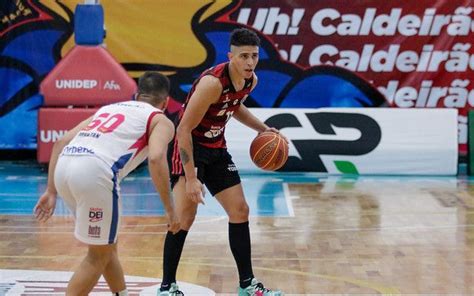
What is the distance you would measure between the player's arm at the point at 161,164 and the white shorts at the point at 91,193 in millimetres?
271

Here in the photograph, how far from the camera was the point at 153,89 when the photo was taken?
21.3 ft

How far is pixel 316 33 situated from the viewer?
16.3 metres

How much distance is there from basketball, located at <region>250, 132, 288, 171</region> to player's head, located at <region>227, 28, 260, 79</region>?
2.77 feet

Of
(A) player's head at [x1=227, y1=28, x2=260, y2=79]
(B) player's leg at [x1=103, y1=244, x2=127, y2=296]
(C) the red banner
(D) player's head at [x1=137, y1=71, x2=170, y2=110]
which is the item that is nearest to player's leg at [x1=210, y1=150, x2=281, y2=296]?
(A) player's head at [x1=227, y1=28, x2=260, y2=79]

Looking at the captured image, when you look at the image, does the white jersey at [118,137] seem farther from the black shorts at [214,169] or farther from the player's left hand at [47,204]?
the black shorts at [214,169]

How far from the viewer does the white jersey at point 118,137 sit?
6.16m

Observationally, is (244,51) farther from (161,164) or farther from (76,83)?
(76,83)

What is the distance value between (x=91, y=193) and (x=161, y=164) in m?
0.44

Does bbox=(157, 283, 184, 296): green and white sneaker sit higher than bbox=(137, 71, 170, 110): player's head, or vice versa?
bbox=(137, 71, 170, 110): player's head

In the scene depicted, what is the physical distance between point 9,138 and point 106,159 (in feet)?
34.7

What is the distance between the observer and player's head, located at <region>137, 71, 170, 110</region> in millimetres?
6496

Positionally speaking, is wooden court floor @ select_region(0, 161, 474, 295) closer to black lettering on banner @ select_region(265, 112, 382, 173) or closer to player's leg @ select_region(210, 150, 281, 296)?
player's leg @ select_region(210, 150, 281, 296)

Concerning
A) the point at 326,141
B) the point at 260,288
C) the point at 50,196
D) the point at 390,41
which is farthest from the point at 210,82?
the point at 390,41

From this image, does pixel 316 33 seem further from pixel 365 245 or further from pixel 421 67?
pixel 365 245
